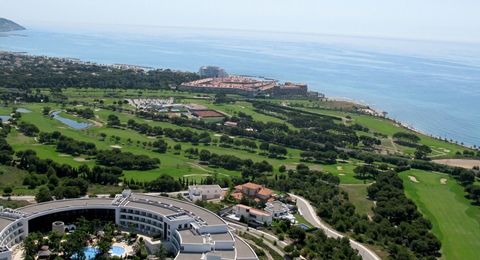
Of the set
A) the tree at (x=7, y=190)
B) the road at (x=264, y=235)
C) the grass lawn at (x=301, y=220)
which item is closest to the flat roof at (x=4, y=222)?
the tree at (x=7, y=190)

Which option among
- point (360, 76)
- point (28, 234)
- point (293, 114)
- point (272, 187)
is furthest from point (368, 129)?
point (360, 76)

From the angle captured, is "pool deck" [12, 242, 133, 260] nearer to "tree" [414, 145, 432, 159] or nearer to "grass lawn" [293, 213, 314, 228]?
"grass lawn" [293, 213, 314, 228]

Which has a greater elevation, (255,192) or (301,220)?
(255,192)

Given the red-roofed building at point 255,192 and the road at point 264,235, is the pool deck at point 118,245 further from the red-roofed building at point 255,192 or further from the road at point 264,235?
the red-roofed building at point 255,192

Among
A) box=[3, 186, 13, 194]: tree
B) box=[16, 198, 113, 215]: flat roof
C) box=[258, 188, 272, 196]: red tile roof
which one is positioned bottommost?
box=[3, 186, 13, 194]: tree

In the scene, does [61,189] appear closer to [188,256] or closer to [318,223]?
[188,256]

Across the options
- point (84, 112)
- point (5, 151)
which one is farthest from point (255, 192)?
point (84, 112)

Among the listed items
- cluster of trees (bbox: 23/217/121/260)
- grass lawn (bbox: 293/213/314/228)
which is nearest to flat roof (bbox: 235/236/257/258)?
cluster of trees (bbox: 23/217/121/260)
